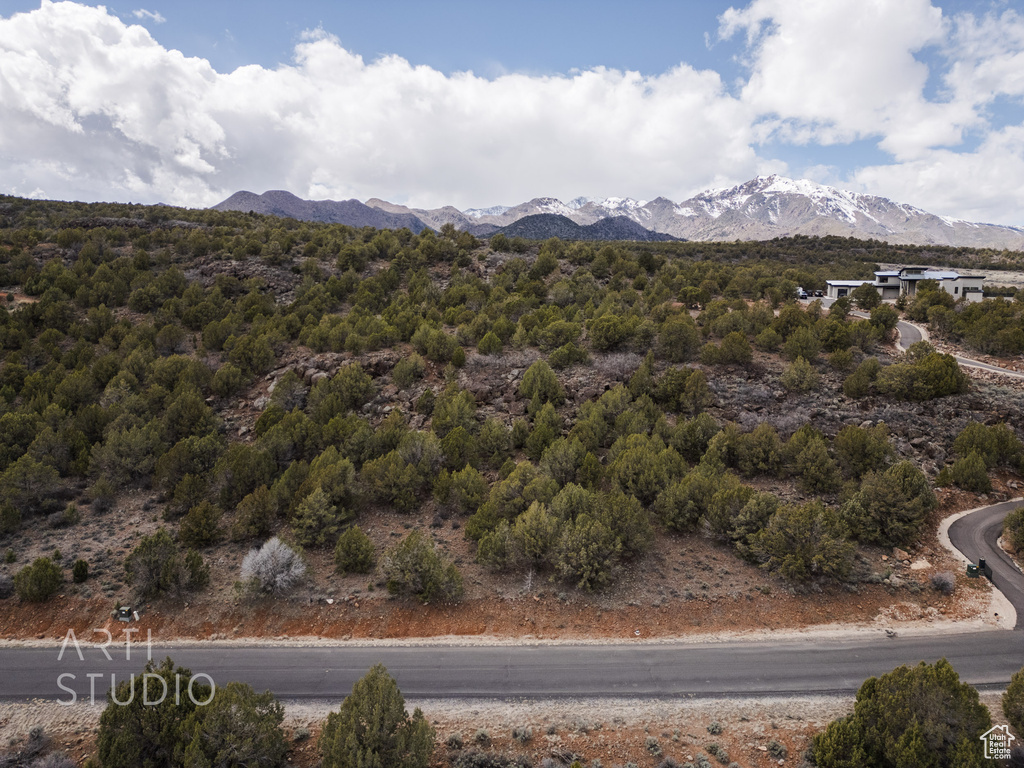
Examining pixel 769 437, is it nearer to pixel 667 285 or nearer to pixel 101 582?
pixel 667 285

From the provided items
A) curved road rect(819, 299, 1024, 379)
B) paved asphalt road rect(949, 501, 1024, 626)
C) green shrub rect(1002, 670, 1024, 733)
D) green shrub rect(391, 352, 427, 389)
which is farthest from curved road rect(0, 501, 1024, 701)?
curved road rect(819, 299, 1024, 379)

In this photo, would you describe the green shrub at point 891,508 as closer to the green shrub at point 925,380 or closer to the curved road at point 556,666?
A: the curved road at point 556,666

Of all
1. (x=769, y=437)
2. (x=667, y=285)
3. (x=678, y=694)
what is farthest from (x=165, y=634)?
(x=667, y=285)

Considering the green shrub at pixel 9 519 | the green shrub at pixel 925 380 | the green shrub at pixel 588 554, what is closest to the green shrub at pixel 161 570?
the green shrub at pixel 9 519

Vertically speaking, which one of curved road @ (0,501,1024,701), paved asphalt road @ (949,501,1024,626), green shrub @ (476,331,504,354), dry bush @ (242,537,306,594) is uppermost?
green shrub @ (476,331,504,354)

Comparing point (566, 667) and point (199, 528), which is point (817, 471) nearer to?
point (566, 667)

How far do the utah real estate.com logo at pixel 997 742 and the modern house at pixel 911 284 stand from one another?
50.3 meters

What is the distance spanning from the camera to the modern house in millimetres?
53625

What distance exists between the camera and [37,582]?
1762cm

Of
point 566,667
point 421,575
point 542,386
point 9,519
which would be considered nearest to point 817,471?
point 542,386

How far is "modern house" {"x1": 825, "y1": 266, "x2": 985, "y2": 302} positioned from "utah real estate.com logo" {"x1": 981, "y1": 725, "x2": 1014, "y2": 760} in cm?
5032

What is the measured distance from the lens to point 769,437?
82.4ft

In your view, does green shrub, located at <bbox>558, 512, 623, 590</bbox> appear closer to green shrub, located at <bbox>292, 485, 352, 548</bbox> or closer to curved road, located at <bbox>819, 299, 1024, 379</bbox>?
green shrub, located at <bbox>292, 485, 352, 548</bbox>

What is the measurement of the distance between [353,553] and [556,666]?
9.40 metres
